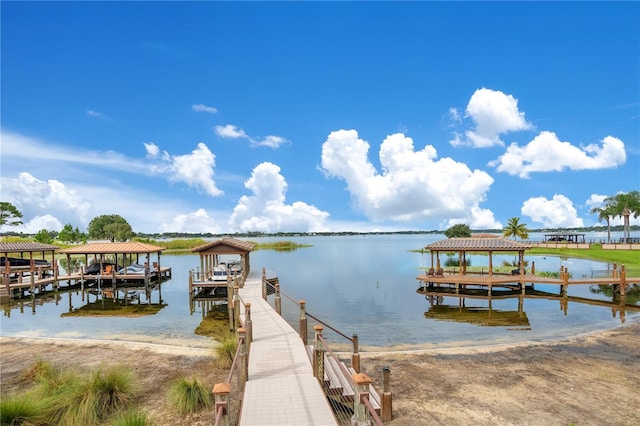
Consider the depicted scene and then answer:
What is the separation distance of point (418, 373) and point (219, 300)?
67.5 feet

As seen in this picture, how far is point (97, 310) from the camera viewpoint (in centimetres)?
2686

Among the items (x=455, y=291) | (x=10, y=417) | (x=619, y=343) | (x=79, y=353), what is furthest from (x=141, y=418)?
(x=455, y=291)

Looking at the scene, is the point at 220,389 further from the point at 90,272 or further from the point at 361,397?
the point at 90,272

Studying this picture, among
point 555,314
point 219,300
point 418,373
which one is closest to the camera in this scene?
point 418,373

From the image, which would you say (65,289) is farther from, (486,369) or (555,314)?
(555,314)

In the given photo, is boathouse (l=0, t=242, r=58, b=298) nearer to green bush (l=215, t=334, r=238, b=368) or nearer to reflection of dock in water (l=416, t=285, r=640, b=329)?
green bush (l=215, t=334, r=238, b=368)

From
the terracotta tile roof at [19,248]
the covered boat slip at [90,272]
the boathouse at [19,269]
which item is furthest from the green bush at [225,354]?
the terracotta tile roof at [19,248]

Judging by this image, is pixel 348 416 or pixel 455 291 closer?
pixel 348 416

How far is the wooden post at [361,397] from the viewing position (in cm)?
691

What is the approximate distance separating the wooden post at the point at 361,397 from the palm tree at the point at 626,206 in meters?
91.1

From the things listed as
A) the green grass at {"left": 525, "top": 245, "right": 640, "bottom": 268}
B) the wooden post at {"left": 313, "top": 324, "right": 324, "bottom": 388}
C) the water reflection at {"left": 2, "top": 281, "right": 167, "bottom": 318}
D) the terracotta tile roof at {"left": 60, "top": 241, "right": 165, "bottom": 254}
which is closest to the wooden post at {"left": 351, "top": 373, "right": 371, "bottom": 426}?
the wooden post at {"left": 313, "top": 324, "right": 324, "bottom": 388}

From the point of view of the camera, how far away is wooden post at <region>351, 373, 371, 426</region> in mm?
6906

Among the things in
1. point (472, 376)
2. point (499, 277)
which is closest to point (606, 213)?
point (499, 277)

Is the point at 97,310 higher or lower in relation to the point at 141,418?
lower
